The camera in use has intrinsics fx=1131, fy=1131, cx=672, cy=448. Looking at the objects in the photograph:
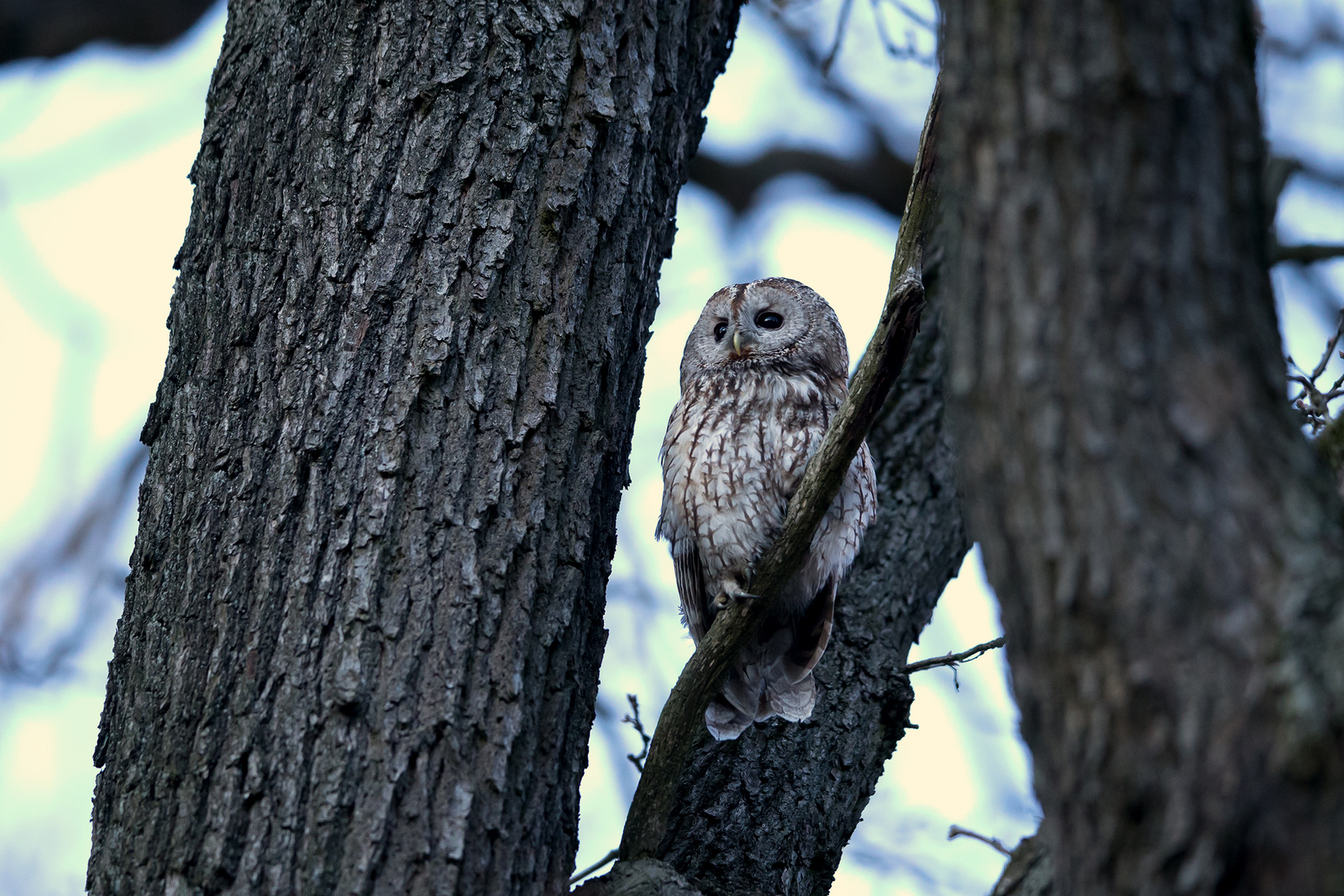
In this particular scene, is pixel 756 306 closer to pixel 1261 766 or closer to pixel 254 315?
pixel 254 315

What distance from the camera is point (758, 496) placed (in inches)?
127

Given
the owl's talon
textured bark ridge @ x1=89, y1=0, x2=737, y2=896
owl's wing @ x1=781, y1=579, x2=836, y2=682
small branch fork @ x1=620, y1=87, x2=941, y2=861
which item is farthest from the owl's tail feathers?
textured bark ridge @ x1=89, y1=0, x2=737, y2=896

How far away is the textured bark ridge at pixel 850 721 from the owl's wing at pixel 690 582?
1.48 feet

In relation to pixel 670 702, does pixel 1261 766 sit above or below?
below

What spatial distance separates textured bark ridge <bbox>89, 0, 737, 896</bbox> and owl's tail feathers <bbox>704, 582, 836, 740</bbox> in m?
0.80

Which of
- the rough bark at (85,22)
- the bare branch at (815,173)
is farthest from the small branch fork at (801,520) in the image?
the bare branch at (815,173)

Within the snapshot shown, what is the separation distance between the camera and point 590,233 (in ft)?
7.71

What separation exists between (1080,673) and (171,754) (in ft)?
4.75

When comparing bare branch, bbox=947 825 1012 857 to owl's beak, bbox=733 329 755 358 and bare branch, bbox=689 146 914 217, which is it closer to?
owl's beak, bbox=733 329 755 358

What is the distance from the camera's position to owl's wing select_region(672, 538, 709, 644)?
337 cm

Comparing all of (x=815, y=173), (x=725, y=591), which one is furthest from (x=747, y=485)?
(x=815, y=173)

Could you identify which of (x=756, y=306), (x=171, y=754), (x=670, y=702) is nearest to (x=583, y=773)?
(x=670, y=702)

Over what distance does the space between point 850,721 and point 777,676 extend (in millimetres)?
256

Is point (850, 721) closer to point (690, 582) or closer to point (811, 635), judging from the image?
point (811, 635)
